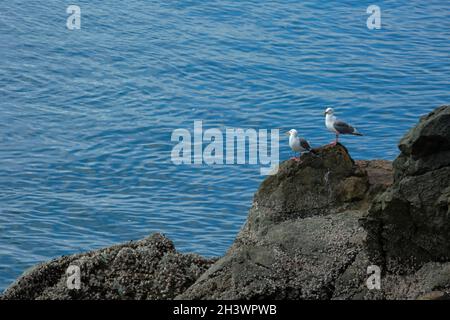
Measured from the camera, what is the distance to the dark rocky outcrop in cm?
932

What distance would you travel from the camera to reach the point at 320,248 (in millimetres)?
9930

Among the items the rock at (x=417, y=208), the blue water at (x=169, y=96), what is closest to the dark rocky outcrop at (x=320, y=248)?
the rock at (x=417, y=208)

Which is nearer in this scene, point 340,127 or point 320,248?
point 320,248

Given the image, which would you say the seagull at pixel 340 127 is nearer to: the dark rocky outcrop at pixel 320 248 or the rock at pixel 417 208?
the dark rocky outcrop at pixel 320 248

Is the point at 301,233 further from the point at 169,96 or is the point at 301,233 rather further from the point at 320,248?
the point at 169,96

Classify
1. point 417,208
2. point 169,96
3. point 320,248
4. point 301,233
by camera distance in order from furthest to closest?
1. point 169,96
2. point 301,233
3. point 320,248
4. point 417,208

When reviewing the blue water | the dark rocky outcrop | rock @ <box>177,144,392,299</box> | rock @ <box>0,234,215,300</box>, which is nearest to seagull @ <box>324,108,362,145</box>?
rock @ <box>177,144,392,299</box>

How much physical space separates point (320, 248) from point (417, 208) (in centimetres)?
114

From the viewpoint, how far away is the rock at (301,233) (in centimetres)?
934

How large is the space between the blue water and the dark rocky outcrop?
268 inches

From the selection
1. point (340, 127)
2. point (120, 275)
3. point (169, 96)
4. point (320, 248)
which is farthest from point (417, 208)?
point (169, 96)

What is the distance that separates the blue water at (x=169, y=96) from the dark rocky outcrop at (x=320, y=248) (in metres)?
6.80
